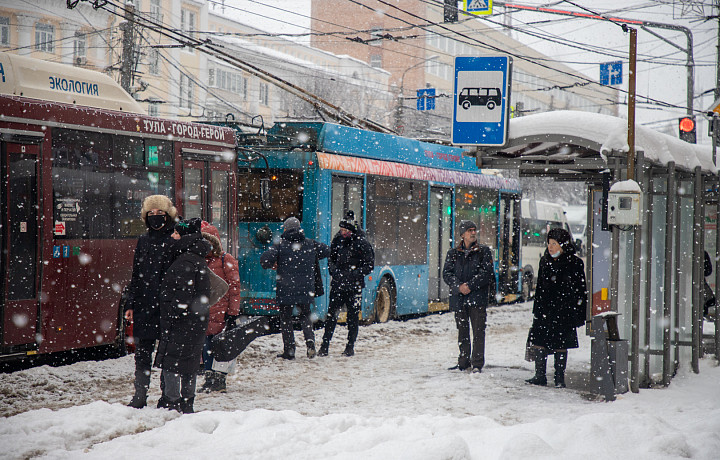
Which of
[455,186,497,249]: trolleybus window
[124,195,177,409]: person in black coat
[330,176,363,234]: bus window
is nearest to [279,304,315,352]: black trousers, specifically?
[330,176,363,234]: bus window

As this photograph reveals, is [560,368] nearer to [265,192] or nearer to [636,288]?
[636,288]

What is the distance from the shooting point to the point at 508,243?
68.3 feet

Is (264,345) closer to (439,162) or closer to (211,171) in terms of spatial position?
(211,171)

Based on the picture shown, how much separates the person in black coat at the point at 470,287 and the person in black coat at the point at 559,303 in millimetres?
696

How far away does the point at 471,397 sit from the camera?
27.7 ft

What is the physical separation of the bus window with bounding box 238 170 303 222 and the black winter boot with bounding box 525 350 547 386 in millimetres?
5390

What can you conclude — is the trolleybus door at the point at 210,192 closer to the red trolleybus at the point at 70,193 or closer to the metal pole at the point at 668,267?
the red trolleybus at the point at 70,193

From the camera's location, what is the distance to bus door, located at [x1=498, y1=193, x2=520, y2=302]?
20.6 metres

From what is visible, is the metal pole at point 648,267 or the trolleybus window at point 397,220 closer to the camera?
the metal pole at point 648,267

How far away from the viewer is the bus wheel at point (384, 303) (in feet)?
49.8

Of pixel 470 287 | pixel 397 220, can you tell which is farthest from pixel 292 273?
pixel 397 220

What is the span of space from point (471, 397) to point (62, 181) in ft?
16.6

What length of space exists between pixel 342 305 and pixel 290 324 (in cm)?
76

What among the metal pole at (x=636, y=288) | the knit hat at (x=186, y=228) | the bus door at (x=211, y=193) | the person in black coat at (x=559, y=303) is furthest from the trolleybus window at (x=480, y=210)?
the knit hat at (x=186, y=228)
